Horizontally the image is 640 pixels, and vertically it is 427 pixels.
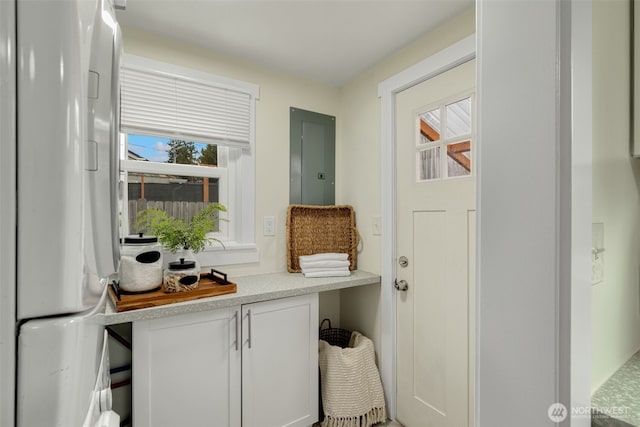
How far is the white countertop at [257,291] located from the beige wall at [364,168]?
0.20 meters

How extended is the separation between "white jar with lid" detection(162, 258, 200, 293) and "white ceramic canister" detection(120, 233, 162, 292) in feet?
0.19

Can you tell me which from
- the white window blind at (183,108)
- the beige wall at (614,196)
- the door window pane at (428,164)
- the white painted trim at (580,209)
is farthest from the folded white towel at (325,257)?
the white painted trim at (580,209)

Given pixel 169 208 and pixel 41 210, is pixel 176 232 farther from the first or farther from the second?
pixel 41 210

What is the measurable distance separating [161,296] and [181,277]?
0.13 m

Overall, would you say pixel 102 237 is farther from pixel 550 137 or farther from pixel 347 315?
pixel 347 315

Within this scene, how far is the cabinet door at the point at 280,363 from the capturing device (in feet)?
5.33

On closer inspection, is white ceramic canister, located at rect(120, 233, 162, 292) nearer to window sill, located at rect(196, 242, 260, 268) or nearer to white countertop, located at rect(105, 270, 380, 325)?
white countertop, located at rect(105, 270, 380, 325)

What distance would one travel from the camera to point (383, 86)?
6.67 ft

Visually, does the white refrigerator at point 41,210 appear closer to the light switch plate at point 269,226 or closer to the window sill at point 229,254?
the window sill at point 229,254

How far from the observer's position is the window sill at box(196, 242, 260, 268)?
192cm

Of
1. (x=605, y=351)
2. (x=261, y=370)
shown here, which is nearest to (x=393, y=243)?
(x=261, y=370)

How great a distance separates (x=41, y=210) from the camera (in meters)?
0.37

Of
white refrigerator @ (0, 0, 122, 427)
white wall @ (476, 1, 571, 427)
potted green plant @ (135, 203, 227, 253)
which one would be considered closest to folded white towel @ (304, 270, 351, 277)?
potted green plant @ (135, 203, 227, 253)

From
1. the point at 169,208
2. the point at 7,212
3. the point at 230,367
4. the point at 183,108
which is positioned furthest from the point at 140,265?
the point at 7,212
